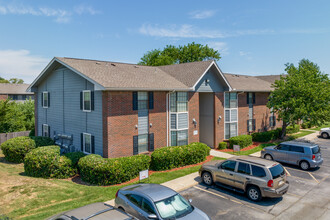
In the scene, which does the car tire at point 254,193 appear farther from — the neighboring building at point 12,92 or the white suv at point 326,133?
the neighboring building at point 12,92

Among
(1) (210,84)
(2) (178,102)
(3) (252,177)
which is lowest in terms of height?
(3) (252,177)

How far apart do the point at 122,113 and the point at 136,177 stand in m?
4.32

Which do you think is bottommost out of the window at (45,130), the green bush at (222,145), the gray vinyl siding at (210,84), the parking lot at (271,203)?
the parking lot at (271,203)

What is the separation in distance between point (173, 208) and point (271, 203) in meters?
5.78

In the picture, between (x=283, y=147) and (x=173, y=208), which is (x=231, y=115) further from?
(x=173, y=208)

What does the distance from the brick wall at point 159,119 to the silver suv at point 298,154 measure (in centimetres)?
827

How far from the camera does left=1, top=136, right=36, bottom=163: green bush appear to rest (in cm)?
1900

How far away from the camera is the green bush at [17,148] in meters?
19.0

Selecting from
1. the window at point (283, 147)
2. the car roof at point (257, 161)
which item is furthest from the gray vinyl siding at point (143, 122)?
the window at point (283, 147)

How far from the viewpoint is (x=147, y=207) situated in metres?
8.02

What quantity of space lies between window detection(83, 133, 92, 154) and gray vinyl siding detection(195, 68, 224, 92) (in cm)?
974

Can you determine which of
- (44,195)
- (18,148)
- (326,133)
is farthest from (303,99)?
(18,148)

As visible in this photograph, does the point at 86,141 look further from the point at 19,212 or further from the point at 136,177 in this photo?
the point at 19,212

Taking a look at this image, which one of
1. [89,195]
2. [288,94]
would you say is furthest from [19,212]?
[288,94]
